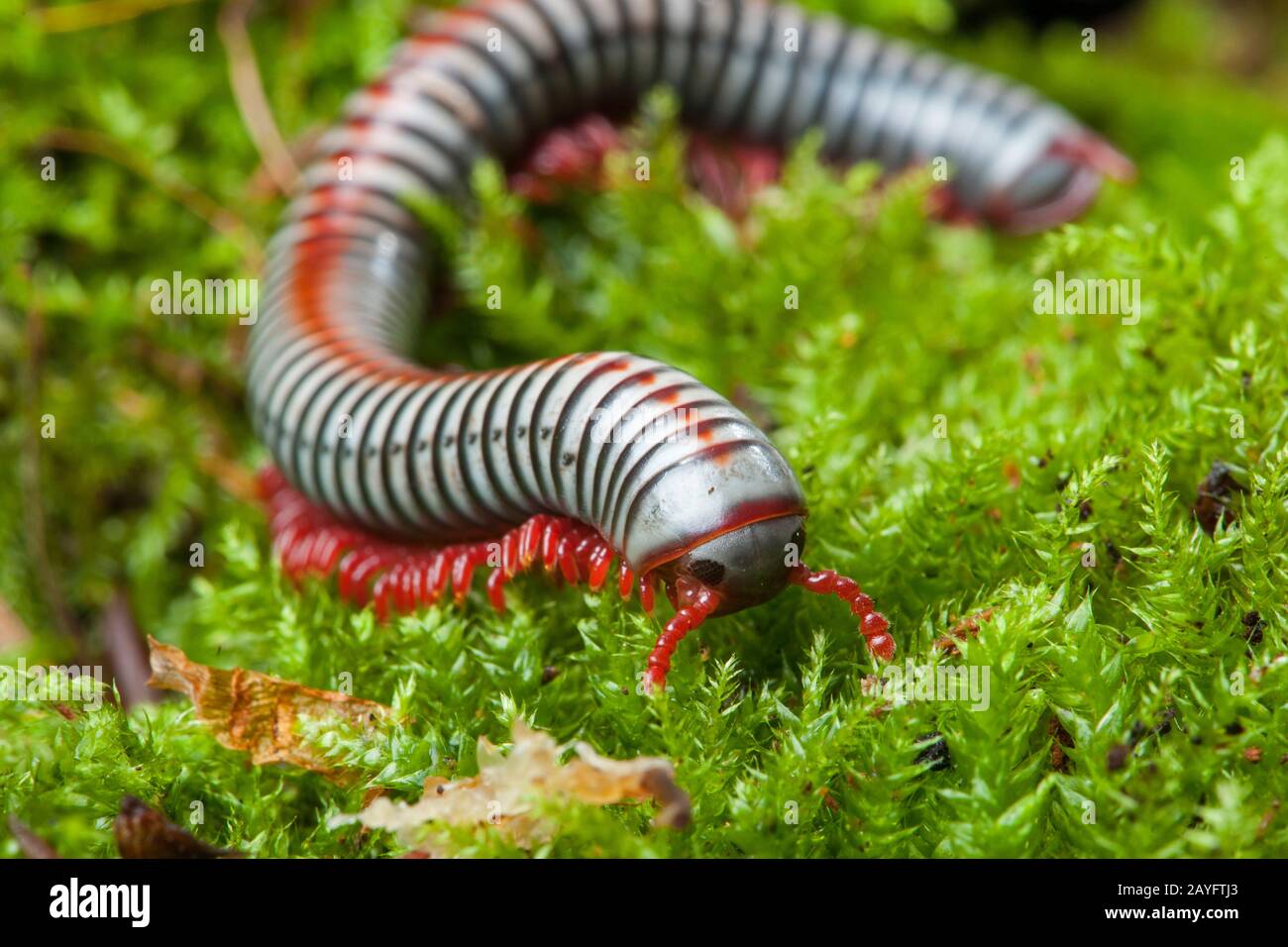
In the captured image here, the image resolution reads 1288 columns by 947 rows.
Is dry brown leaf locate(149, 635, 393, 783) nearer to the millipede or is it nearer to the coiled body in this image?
the millipede

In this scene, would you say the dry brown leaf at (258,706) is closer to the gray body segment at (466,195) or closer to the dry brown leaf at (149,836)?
the dry brown leaf at (149,836)

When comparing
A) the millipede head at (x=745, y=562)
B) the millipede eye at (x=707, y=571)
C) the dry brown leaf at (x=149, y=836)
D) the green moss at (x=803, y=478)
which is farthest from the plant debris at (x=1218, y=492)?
the dry brown leaf at (x=149, y=836)

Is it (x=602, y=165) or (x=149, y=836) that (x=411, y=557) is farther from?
(x=602, y=165)

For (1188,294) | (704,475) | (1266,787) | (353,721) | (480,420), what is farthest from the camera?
(1188,294)

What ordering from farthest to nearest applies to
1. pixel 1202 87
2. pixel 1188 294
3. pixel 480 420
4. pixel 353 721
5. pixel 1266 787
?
pixel 1202 87 < pixel 1188 294 < pixel 480 420 < pixel 353 721 < pixel 1266 787

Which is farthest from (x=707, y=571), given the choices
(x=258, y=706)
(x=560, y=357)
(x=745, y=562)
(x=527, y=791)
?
(x=258, y=706)

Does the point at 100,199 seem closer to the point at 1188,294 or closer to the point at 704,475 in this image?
the point at 704,475

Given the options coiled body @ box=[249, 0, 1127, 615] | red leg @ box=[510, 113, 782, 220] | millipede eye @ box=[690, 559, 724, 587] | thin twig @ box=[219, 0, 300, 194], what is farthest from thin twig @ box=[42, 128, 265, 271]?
millipede eye @ box=[690, 559, 724, 587]
